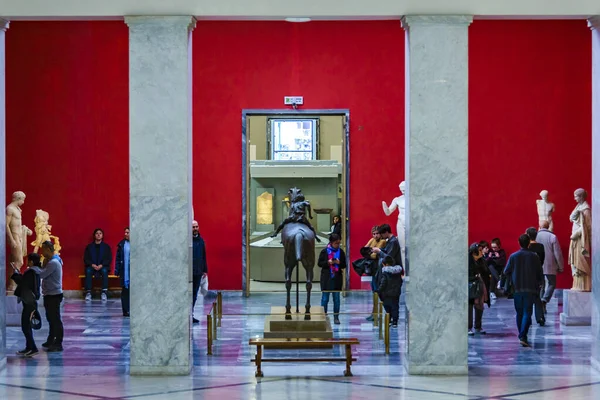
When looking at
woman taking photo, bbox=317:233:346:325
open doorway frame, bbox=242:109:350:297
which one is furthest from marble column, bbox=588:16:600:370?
open doorway frame, bbox=242:109:350:297

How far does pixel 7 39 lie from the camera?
19969mm

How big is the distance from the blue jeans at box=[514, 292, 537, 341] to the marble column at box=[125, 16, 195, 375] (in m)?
4.93

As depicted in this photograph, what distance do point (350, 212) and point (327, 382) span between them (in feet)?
30.4

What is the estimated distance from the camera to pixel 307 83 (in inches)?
799

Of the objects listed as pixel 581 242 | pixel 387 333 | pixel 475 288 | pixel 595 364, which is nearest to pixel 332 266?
pixel 475 288

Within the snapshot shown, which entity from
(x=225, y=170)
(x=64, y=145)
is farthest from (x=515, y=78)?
(x=64, y=145)

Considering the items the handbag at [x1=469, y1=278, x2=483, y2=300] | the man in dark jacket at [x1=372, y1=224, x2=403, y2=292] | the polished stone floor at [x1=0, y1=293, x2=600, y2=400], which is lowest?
the polished stone floor at [x1=0, y1=293, x2=600, y2=400]

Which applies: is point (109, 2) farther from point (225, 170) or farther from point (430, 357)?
point (225, 170)

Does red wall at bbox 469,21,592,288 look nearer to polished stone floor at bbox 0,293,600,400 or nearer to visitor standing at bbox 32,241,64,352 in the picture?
polished stone floor at bbox 0,293,600,400

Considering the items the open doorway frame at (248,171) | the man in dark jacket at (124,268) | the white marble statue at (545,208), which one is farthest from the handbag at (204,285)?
the white marble statue at (545,208)

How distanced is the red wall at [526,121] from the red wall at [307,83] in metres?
1.61

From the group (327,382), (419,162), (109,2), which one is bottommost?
(327,382)

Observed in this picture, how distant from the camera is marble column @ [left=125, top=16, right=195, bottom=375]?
11633mm

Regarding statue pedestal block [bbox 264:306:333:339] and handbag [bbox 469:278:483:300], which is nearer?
statue pedestal block [bbox 264:306:333:339]
